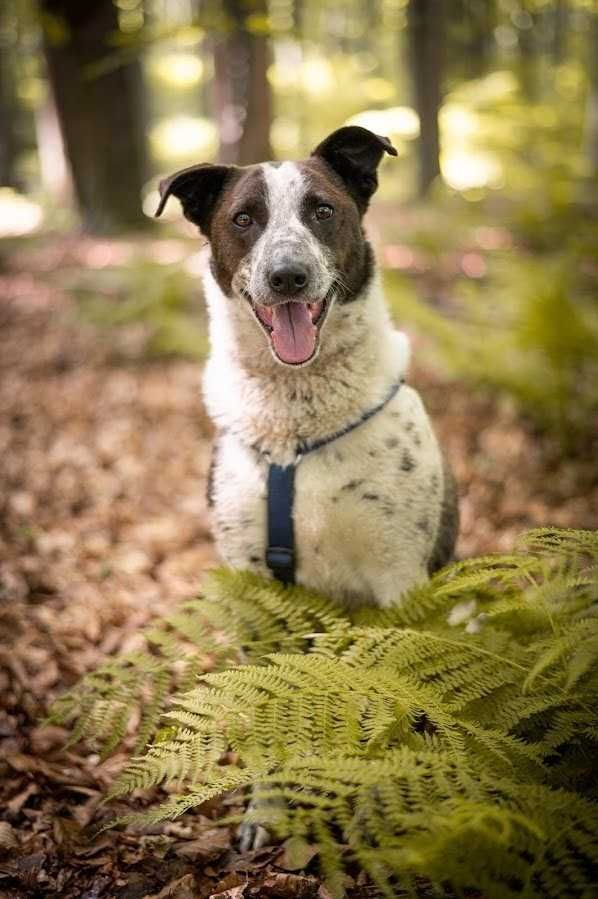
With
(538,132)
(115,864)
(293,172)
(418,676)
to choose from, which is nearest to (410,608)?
(418,676)

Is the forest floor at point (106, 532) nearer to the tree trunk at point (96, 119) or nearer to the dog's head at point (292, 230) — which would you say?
the dog's head at point (292, 230)

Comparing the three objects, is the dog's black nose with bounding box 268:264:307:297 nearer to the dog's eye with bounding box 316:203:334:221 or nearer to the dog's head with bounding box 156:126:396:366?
the dog's head with bounding box 156:126:396:366

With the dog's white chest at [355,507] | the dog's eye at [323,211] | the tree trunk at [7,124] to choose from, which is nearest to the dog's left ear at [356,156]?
the dog's eye at [323,211]

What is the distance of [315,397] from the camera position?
345cm

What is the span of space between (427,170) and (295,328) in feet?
48.5

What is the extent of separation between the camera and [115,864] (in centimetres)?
293

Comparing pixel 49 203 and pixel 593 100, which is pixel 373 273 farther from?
pixel 49 203

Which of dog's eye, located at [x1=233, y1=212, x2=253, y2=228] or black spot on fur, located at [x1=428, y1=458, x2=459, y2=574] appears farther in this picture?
black spot on fur, located at [x1=428, y1=458, x2=459, y2=574]

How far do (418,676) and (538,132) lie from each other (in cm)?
978

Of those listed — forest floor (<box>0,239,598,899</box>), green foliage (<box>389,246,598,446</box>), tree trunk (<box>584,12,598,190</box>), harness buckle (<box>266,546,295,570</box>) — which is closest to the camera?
forest floor (<box>0,239,598,899</box>)

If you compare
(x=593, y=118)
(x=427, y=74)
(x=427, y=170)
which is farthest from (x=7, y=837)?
(x=427, y=74)

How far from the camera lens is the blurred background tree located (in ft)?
21.0

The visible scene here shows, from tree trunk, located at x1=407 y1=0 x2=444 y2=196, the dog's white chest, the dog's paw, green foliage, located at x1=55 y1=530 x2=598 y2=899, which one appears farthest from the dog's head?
tree trunk, located at x1=407 y1=0 x2=444 y2=196

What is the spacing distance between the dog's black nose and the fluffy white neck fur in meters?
0.26
